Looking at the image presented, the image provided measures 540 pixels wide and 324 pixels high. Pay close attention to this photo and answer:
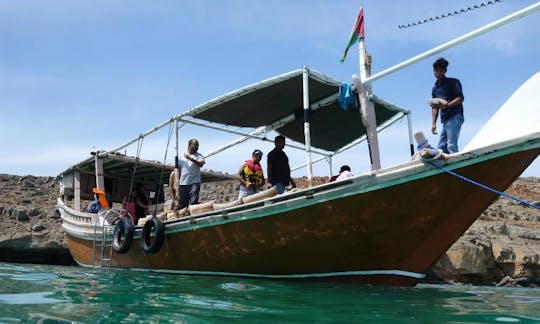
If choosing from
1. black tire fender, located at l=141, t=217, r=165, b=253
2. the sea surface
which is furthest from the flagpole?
black tire fender, located at l=141, t=217, r=165, b=253

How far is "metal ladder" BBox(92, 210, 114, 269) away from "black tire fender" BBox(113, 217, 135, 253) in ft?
1.74

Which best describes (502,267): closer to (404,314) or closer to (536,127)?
(536,127)

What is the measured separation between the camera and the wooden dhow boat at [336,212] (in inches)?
217

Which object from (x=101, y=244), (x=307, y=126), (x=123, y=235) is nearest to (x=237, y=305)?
(x=307, y=126)

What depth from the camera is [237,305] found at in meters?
4.38

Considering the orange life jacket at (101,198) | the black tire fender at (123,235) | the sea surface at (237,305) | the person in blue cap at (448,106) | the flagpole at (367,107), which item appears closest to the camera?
the sea surface at (237,305)

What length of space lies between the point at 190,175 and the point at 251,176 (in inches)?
47.9

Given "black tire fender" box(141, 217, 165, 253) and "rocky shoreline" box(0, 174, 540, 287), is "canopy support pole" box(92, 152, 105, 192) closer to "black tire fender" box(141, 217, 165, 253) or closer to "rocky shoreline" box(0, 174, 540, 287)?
"black tire fender" box(141, 217, 165, 253)

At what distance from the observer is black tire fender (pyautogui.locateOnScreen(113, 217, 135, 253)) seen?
945 cm

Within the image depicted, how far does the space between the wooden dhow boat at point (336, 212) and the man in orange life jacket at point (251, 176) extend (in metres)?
0.90

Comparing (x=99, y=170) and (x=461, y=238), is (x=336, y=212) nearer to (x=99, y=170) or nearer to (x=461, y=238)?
(x=99, y=170)

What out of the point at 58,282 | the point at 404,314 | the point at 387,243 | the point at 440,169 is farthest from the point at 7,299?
the point at 440,169

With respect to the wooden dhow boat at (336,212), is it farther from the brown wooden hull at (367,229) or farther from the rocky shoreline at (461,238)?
the rocky shoreline at (461,238)

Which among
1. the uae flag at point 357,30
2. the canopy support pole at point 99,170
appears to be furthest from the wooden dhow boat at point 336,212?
the canopy support pole at point 99,170
